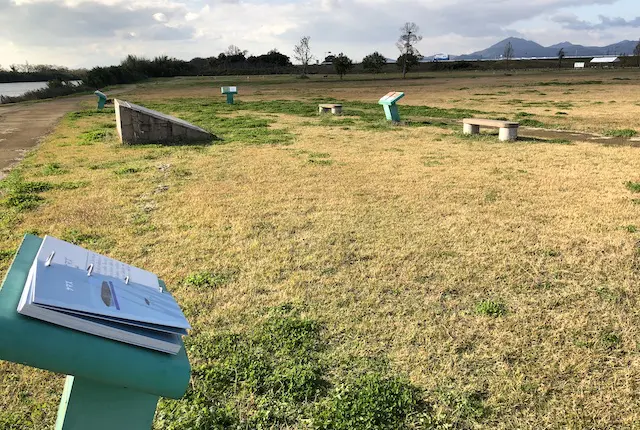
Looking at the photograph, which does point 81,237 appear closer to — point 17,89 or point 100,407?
point 100,407

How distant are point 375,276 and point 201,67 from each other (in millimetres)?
90736

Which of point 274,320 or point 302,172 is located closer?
point 274,320

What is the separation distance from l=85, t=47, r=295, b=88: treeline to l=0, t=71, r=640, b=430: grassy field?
53.6m

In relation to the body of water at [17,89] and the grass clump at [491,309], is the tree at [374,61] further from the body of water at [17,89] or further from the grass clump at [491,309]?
the grass clump at [491,309]

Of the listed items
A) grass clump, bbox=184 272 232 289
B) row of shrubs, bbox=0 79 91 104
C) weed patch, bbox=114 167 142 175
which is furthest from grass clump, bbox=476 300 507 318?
row of shrubs, bbox=0 79 91 104

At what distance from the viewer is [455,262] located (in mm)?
4828

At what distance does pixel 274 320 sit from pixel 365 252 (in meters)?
1.63

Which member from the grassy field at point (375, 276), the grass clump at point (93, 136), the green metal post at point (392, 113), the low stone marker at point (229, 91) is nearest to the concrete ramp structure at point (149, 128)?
the grass clump at point (93, 136)

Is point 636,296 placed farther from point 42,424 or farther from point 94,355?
Result: point 42,424

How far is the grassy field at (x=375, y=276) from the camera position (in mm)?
2920

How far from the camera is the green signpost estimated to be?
4.40 feet

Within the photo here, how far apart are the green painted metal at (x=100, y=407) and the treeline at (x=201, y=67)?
59.5 m

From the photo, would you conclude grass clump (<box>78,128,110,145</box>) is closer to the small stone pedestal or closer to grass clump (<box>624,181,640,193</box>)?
the small stone pedestal

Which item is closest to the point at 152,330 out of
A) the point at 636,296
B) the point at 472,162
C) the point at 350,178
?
the point at 636,296
